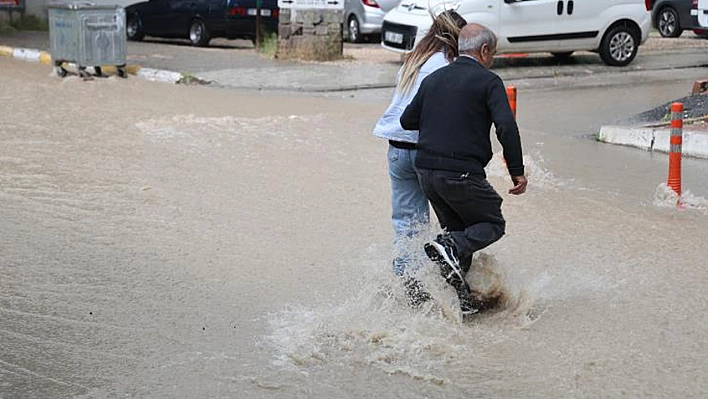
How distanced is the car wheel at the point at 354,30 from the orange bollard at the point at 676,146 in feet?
52.7

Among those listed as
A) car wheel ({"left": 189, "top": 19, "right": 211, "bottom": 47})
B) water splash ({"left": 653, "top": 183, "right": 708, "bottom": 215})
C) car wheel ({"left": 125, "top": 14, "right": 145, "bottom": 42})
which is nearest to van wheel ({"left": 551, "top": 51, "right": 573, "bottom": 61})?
car wheel ({"left": 189, "top": 19, "right": 211, "bottom": 47})

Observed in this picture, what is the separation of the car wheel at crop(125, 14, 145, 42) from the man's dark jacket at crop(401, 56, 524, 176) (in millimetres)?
19216

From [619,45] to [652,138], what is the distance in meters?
7.68

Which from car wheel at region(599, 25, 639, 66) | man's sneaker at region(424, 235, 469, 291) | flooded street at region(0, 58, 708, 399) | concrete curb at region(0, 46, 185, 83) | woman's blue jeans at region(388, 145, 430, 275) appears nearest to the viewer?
flooded street at region(0, 58, 708, 399)

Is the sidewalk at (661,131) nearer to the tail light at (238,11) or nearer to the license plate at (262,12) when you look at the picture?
the license plate at (262,12)

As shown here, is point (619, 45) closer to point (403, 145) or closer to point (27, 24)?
point (403, 145)

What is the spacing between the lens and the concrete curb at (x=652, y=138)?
1093cm

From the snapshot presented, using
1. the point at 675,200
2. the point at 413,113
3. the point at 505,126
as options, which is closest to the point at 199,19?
the point at 675,200

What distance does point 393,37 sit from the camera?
18281 mm

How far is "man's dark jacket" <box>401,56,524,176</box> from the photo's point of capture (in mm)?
5410

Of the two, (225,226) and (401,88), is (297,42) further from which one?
(401,88)

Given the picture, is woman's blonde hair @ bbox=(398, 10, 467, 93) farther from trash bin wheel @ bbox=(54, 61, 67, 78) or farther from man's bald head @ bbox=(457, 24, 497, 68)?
trash bin wheel @ bbox=(54, 61, 67, 78)

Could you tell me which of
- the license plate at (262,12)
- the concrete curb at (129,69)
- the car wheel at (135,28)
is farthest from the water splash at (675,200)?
the car wheel at (135,28)

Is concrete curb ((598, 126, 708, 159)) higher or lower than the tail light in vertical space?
lower
